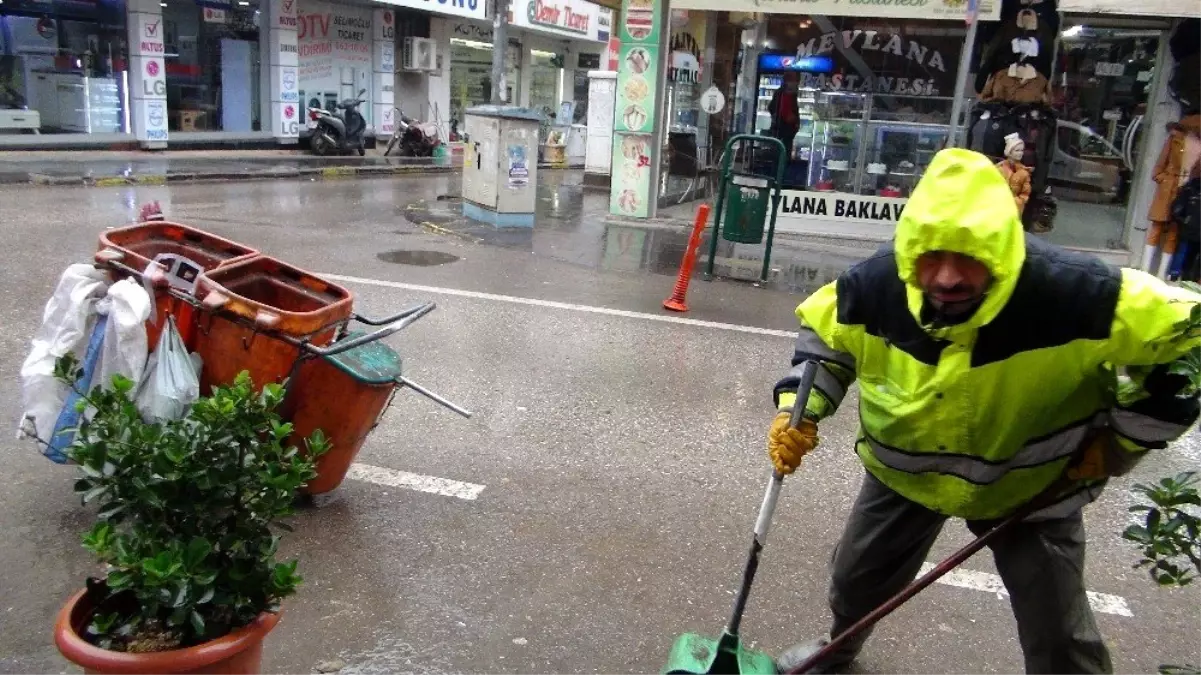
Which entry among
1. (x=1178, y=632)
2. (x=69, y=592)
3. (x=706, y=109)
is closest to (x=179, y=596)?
(x=69, y=592)

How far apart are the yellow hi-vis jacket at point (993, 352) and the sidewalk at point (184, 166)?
13815 mm

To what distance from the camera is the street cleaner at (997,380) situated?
2260 millimetres

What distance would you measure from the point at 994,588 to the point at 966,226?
218cm

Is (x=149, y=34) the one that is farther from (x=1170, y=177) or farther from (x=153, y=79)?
(x=1170, y=177)

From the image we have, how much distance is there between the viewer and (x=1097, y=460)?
8.02 feet

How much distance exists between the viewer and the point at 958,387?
2422 millimetres

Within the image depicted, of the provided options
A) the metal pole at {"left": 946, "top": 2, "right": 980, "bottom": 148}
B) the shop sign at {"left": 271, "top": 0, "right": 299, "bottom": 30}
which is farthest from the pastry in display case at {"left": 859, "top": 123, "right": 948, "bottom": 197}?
the shop sign at {"left": 271, "top": 0, "right": 299, "bottom": 30}

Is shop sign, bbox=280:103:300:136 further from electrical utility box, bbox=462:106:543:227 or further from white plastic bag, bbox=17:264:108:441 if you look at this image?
white plastic bag, bbox=17:264:108:441

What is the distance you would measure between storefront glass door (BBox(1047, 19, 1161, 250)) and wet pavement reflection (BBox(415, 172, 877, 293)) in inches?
111

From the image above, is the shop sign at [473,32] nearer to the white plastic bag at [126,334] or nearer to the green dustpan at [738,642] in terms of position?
the white plastic bag at [126,334]

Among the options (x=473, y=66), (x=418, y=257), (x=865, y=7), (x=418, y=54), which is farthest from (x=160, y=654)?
(x=473, y=66)

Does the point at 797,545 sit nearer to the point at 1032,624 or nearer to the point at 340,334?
the point at 1032,624

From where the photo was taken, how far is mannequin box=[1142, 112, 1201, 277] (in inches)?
414

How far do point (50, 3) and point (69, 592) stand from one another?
16452 millimetres
